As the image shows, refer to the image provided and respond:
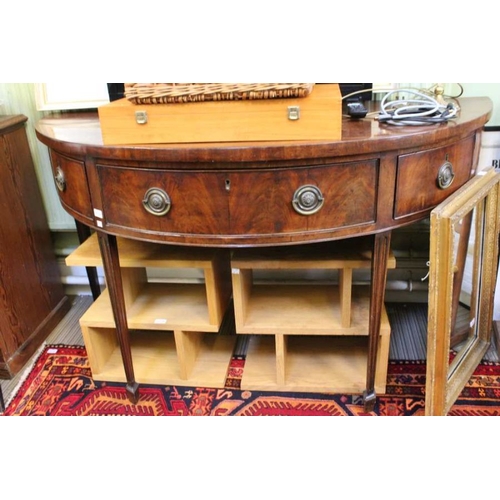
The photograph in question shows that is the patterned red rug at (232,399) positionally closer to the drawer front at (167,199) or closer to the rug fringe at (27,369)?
the rug fringe at (27,369)

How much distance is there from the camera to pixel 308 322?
1.14 meters

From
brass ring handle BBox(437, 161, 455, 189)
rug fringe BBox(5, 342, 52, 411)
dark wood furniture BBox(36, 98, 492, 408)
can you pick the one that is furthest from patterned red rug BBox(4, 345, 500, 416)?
brass ring handle BBox(437, 161, 455, 189)

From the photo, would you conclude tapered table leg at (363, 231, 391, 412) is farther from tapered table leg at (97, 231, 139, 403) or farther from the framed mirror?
tapered table leg at (97, 231, 139, 403)

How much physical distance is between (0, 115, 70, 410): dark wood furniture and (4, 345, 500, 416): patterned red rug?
0.38 feet

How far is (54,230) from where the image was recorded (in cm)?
158

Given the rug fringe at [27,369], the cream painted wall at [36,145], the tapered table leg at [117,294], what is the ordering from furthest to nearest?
the cream painted wall at [36,145], the rug fringe at [27,369], the tapered table leg at [117,294]

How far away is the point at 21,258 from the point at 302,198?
0.92 meters

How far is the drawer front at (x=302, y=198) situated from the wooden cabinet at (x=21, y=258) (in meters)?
0.77

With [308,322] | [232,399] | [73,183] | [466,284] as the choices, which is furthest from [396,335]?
[73,183]

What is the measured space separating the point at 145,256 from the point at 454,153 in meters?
0.68

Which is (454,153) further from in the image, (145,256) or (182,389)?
(182,389)

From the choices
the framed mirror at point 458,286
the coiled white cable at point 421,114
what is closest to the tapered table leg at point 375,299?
the framed mirror at point 458,286

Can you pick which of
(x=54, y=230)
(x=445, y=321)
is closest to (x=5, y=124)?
(x=54, y=230)

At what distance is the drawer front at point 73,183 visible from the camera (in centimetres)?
94
